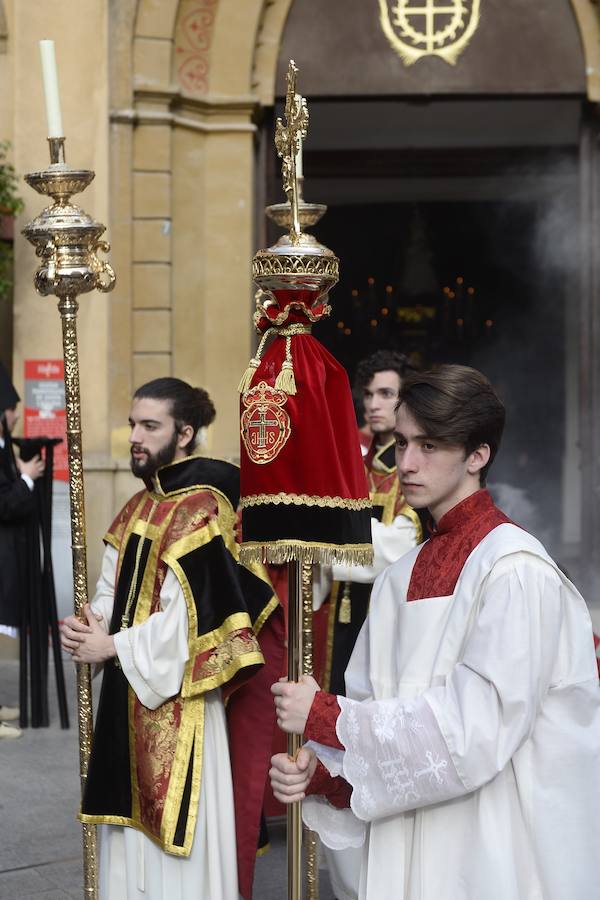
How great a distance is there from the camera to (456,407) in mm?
2594

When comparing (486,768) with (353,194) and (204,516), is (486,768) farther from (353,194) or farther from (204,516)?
(353,194)

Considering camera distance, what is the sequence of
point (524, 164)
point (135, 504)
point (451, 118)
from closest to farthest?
point (135, 504)
point (451, 118)
point (524, 164)

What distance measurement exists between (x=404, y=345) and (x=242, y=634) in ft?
33.0

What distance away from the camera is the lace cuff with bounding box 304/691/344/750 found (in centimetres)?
258

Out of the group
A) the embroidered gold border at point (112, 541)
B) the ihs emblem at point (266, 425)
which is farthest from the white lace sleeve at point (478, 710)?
the embroidered gold border at point (112, 541)

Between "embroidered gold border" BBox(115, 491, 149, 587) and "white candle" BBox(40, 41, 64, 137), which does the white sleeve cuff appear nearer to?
"embroidered gold border" BBox(115, 491, 149, 587)

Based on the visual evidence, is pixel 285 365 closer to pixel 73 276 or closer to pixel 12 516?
pixel 73 276

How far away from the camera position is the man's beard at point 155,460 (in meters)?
3.93

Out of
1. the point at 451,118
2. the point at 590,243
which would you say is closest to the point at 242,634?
the point at 590,243

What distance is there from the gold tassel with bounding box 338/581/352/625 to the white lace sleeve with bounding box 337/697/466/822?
9.09ft

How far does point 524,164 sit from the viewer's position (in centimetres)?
1080

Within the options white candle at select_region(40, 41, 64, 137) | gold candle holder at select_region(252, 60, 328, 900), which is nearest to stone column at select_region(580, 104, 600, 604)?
white candle at select_region(40, 41, 64, 137)

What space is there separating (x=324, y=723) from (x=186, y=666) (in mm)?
1171

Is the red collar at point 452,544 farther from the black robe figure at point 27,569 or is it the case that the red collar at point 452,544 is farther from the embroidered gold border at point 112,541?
the black robe figure at point 27,569
